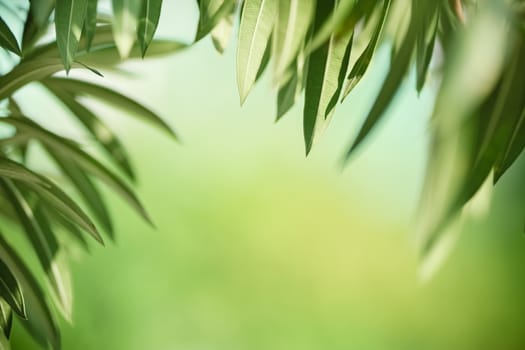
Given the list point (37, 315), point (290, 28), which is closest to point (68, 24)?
point (290, 28)

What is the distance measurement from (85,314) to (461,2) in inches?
71.4

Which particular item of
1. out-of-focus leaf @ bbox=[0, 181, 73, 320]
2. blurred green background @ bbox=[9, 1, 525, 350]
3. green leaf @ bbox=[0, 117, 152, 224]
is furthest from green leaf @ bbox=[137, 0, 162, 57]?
blurred green background @ bbox=[9, 1, 525, 350]

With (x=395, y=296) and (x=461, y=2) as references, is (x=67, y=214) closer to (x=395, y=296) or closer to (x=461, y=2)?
(x=461, y=2)

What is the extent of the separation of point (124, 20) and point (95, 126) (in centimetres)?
67

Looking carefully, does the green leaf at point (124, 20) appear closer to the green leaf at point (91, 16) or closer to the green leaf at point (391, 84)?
the green leaf at point (91, 16)

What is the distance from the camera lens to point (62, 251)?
58.1 inches

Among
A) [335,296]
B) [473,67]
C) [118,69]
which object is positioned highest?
[473,67]

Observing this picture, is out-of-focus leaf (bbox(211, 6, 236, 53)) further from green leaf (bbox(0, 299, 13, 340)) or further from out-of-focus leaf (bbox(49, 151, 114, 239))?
green leaf (bbox(0, 299, 13, 340))

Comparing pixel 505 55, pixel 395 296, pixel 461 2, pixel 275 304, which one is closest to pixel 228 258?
pixel 275 304

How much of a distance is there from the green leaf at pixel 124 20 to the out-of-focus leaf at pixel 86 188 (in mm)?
634

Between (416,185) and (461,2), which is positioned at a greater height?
(461,2)

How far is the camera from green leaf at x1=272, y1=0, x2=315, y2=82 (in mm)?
985

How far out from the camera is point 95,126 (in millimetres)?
1676

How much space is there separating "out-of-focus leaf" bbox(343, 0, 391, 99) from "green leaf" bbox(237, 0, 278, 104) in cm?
14
